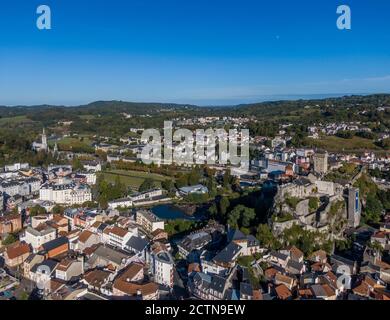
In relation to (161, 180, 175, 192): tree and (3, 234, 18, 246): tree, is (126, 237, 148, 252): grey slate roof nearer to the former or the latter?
(3, 234, 18, 246): tree

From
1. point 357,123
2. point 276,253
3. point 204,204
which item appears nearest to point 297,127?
point 357,123

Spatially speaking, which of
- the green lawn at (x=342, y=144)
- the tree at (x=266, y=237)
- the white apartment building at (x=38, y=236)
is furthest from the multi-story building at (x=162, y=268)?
the green lawn at (x=342, y=144)

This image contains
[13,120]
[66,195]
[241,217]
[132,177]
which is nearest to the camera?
[241,217]

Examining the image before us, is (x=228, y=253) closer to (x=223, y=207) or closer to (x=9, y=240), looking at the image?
(x=223, y=207)

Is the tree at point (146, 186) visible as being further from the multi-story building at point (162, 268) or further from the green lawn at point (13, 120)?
the green lawn at point (13, 120)

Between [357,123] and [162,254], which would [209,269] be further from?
[357,123]

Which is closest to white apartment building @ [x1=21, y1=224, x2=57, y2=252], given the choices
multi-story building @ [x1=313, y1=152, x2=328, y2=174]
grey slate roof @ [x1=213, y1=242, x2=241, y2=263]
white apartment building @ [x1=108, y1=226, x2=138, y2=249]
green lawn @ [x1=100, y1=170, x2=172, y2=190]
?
white apartment building @ [x1=108, y1=226, x2=138, y2=249]

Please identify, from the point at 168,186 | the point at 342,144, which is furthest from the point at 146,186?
the point at 342,144
